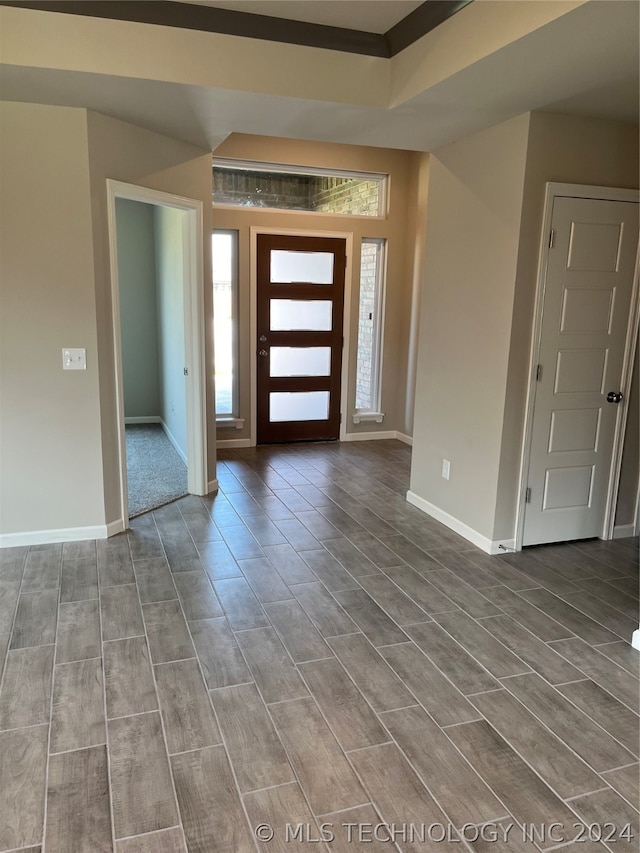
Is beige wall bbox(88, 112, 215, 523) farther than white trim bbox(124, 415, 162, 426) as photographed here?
No

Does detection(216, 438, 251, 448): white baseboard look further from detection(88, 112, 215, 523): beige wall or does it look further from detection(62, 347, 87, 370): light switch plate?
detection(62, 347, 87, 370): light switch plate

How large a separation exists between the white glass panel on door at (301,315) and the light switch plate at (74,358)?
2669 millimetres

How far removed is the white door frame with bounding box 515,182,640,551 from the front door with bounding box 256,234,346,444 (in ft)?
9.75

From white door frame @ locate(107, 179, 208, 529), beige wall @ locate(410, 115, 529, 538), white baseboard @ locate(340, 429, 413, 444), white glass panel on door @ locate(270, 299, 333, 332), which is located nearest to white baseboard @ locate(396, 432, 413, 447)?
white baseboard @ locate(340, 429, 413, 444)

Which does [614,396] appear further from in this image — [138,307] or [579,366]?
[138,307]

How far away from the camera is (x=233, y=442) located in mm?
6008

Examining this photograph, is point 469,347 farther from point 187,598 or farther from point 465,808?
point 465,808

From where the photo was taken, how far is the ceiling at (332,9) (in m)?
2.76

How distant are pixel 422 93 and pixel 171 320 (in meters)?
3.45

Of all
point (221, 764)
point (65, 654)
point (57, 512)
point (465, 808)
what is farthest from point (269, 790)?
point (57, 512)

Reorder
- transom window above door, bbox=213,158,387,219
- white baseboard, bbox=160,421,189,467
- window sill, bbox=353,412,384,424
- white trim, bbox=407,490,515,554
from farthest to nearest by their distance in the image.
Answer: window sill, bbox=353,412,384,424 → transom window above door, bbox=213,158,387,219 → white baseboard, bbox=160,421,189,467 → white trim, bbox=407,490,515,554

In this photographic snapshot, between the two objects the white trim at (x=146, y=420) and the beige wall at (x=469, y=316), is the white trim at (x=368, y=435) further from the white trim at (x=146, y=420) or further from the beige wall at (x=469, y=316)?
the white trim at (x=146, y=420)

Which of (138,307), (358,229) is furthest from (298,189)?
(138,307)

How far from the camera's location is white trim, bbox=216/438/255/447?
597 centimetres
